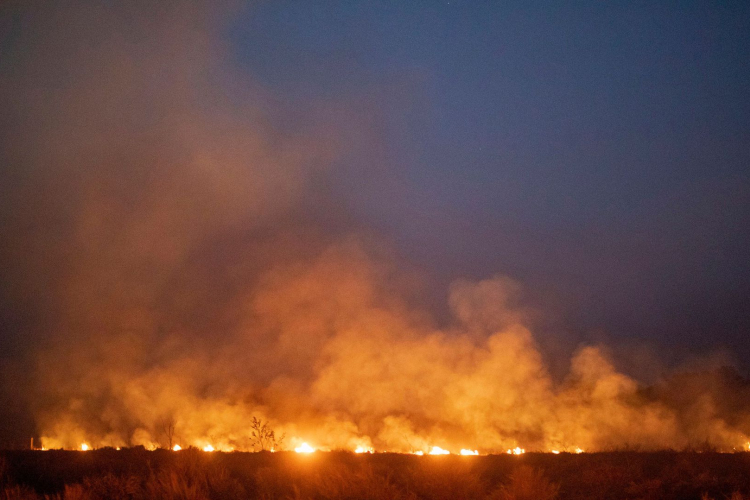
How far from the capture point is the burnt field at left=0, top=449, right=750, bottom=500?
352 inches

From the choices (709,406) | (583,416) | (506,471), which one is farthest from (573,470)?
(709,406)

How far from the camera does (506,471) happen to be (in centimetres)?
1217

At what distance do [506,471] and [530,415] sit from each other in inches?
466

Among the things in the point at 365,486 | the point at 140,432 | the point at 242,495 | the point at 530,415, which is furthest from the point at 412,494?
the point at 140,432

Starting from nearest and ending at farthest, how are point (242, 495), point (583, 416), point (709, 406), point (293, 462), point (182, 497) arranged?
point (182, 497) < point (242, 495) < point (293, 462) < point (583, 416) < point (709, 406)

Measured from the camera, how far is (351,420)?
25.5 meters

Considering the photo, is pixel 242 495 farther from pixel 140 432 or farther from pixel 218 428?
pixel 140 432

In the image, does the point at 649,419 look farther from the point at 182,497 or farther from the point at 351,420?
the point at 182,497

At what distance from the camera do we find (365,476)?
9.47 m

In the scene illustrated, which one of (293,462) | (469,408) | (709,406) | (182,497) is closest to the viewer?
(182,497)

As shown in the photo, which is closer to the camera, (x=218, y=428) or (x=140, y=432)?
(x=218, y=428)

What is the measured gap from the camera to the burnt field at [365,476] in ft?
29.3

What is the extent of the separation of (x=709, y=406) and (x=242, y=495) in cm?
2917

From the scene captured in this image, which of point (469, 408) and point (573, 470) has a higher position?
point (469, 408)
